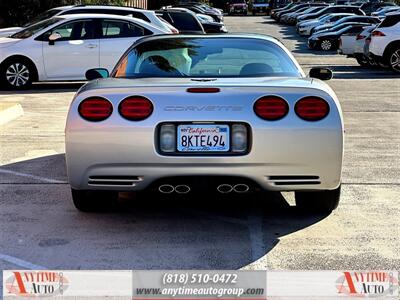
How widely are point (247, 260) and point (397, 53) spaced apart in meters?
16.1

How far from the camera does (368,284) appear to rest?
14.2 feet

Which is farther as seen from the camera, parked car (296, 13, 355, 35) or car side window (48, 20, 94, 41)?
parked car (296, 13, 355, 35)

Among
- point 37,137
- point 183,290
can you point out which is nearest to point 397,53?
point 37,137

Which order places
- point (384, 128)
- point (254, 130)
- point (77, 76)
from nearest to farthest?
1. point (254, 130)
2. point (384, 128)
3. point (77, 76)

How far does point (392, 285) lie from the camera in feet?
14.1

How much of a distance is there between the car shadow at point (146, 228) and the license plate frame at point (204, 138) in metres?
0.68

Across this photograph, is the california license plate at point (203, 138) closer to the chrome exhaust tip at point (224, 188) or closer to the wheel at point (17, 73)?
the chrome exhaust tip at point (224, 188)

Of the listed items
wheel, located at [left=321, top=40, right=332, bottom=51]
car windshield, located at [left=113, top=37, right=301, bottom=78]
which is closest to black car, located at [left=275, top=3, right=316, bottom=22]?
wheel, located at [left=321, top=40, right=332, bottom=51]

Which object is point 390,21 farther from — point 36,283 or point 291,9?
point 291,9

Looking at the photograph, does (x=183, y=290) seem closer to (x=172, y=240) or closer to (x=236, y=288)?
(x=236, y=288)

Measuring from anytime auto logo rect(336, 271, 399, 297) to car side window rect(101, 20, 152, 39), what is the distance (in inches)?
452

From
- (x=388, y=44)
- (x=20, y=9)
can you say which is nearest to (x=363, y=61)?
(x=388, y=44)

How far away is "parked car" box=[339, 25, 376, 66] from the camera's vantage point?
70.4ft

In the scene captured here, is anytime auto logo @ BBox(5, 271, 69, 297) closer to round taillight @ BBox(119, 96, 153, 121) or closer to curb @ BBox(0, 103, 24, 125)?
round taillight @ BBox(119, 96, 153, 121)
